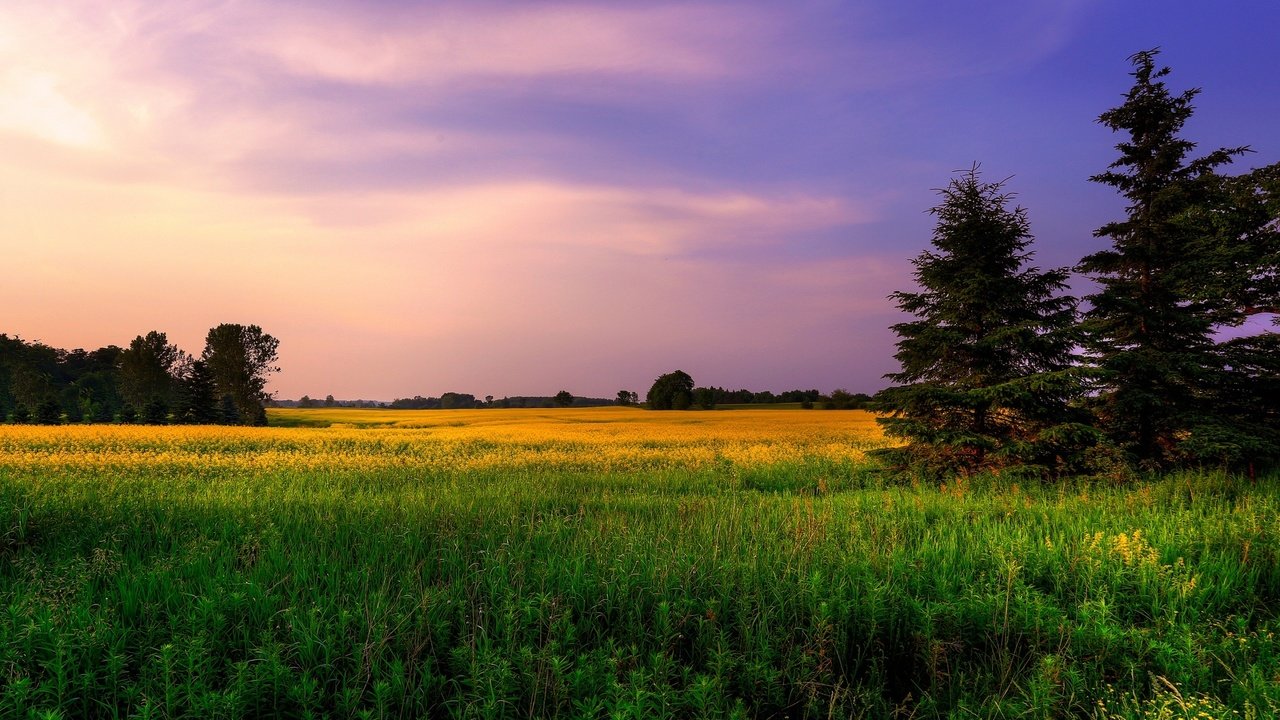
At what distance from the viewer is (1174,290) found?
12898 mm

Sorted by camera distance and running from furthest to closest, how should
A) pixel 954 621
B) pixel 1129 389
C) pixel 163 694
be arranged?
pixel 1129 389 → pixel 954 621 → pixel 163 694

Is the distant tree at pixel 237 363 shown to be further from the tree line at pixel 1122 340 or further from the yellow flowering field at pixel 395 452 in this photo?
the tree line at pixel 1122 340

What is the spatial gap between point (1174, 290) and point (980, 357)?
18.4 feet

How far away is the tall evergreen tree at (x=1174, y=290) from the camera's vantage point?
39.5ft

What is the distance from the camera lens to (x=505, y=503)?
8523mm

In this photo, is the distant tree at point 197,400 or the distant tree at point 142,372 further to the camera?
the distant tree at point 142,372

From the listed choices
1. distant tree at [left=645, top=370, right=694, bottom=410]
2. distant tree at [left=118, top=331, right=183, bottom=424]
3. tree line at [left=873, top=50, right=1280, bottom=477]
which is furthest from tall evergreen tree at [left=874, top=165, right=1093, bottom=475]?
distant tree at [left=118, top=331, right=183, bottom=424]

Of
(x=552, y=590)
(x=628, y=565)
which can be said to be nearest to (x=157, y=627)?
(x=552, y=590)

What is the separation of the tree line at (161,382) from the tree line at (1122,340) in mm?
55575

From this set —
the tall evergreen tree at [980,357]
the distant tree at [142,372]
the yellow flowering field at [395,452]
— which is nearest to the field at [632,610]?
the tall evergreen tree at [980,357]

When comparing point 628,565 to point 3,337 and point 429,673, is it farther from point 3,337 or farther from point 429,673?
point 3,337

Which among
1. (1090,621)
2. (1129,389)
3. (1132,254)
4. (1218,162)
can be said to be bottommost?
→ (1090,621)

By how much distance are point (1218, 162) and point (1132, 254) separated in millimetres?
3299

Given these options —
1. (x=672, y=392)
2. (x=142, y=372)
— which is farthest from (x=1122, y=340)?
(x=142, y=372)
